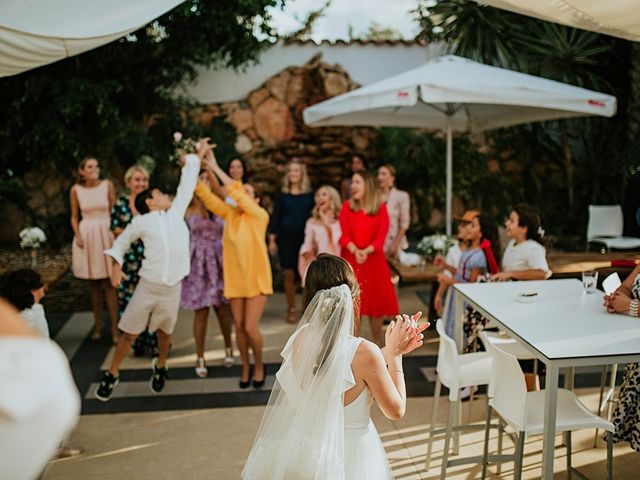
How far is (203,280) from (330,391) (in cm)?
314

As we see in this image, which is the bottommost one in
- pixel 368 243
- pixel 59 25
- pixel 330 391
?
pixel 330 391

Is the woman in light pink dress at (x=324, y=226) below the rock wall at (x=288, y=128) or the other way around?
below

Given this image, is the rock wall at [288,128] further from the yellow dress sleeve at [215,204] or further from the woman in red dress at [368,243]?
the yellow dress sleeve at [215,204]

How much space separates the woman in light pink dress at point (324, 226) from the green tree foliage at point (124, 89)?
374cm

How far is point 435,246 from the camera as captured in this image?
242 inches

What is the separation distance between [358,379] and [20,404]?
69.8 inches

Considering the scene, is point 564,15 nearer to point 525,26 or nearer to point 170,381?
point 170,381

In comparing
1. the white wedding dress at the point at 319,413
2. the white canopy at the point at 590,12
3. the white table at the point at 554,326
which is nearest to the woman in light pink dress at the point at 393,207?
the white table at the point at 554,326

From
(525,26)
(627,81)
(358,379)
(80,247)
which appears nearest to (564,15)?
(358,379)

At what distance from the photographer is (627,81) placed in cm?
1062

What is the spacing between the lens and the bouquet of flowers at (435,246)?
242 inches

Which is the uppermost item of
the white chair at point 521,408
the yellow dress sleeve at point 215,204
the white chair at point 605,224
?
the yellow dress sleeve at point 215,204

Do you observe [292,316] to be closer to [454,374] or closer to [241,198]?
[241,198]

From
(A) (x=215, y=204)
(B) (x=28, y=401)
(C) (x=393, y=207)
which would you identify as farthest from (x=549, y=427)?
(C) (x=393, y=207)
